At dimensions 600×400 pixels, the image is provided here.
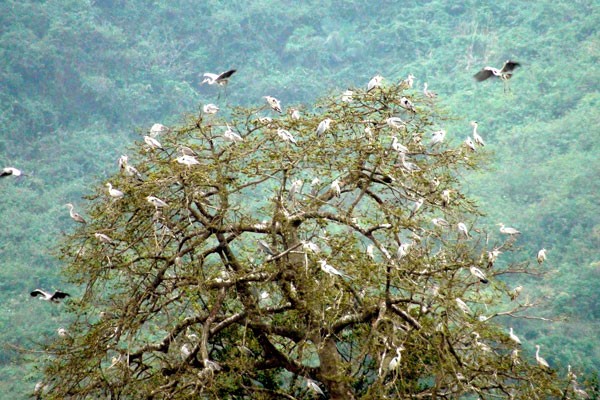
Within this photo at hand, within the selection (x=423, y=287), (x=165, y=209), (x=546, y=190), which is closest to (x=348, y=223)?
(x=423, y=287)

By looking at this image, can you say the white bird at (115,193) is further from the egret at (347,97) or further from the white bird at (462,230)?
the white bird at (462,230)

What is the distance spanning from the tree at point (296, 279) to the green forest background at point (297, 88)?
15.0 m

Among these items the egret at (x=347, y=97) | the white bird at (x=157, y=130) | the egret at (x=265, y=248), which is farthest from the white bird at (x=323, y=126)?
the white bird at (x=157, y=130)

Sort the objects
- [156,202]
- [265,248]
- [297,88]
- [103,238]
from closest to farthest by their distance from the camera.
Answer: [156,202] → [265,248] → [103,238] → [297,88]

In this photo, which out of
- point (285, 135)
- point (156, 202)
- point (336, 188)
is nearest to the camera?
point (156, 202)

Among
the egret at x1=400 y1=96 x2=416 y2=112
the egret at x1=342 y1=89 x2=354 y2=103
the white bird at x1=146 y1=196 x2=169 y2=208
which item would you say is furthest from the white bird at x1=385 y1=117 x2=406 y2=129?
the white bird at x1=146 y1=196 x2=169 y2=208

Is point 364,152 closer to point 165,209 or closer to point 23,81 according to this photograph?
point 165,209

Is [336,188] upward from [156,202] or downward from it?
downward

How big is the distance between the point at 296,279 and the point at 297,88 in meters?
32.9

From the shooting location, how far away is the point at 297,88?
4222cm

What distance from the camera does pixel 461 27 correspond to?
43.1m

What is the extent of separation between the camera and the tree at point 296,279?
948 cm

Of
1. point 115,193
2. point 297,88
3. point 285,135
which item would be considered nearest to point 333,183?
point 285,135

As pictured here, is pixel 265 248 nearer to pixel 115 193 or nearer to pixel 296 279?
pixel 296 279
